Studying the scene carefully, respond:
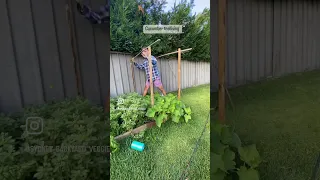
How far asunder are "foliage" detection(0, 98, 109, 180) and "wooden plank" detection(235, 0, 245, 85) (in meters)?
Result: 3.37

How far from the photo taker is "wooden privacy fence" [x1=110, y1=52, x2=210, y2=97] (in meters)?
1.70

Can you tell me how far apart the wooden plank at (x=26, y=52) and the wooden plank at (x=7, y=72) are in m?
0.04

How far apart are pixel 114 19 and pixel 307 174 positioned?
6.37ft

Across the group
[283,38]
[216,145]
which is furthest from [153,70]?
[283,38]

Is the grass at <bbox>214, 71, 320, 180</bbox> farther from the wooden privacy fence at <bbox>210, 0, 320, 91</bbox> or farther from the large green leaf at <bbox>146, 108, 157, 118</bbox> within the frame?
the large green leaf at <bbox>146, 108, 157, 118</bbox>

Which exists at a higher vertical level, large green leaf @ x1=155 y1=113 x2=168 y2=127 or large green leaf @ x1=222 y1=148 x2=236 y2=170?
large green leaf @ x1=155 y1=113 x2=168 y2=127

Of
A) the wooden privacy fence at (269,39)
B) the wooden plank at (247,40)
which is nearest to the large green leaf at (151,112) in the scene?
the wooden privacy fence at (269,39)

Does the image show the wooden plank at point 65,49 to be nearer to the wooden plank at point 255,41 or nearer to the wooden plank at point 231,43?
the wooden plank at point 231,43

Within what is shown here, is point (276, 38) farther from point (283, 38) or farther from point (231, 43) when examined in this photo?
point (231, 43)

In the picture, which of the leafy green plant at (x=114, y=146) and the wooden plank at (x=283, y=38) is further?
the wooden plank at (x=283, y=38)

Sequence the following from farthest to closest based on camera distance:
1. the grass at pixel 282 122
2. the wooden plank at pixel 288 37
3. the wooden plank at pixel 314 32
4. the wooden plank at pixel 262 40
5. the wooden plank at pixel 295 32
Result: 1. the wooden plank at pixel 314 32
2. the wooden plank at pixel 295 32
3. the wooden plank at pixel 288 37
4. the wooden plank at pixel 262 40
5. the grass at pixel 282 122

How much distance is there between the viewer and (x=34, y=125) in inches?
85.8

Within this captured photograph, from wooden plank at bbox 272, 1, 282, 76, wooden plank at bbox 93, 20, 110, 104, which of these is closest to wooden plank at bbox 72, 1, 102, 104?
wooden plank at bbox 93, 20, 110, 104

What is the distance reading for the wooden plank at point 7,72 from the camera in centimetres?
266
